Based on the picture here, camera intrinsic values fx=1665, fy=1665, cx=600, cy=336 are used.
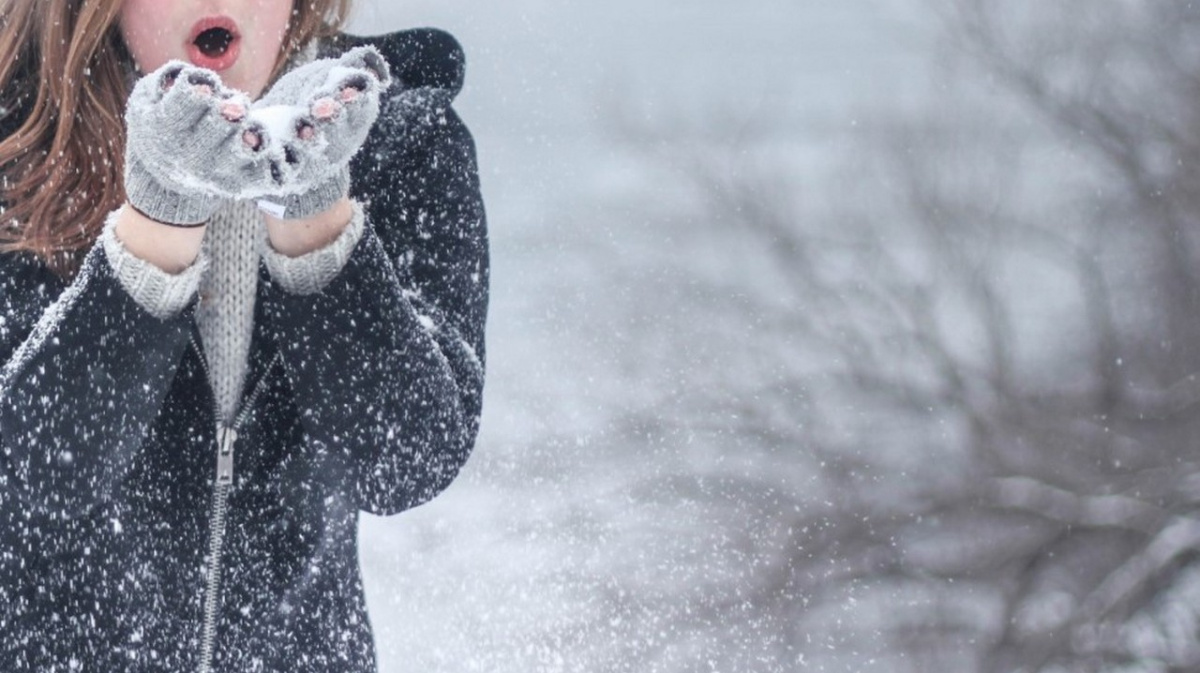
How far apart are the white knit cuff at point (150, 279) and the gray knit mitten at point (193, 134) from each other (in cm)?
7

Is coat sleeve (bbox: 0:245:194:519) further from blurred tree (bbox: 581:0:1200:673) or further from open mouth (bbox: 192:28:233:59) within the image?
blurred tree (bbox: 581:0:1200:673)

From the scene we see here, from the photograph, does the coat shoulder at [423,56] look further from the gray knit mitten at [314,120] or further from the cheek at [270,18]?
the gray knit mitten at [314,120]

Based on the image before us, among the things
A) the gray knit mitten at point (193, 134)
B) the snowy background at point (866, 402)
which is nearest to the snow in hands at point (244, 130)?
the gray knit mitten at point (193, 134)

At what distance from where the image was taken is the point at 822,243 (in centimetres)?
1389

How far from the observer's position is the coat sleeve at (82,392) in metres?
1.08

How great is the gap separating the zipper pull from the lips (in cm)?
26

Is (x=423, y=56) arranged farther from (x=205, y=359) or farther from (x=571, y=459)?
(x=571, y=459)

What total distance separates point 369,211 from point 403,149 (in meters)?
0.05

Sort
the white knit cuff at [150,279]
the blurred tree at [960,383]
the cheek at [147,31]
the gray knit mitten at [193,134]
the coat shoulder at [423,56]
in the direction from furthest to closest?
1. the blurred tree at [960,383]
2. the coat shoulder at [423,56]
3. the cheek at [147,31]
4. the white knit cuff at [150,279]
5. the gray knit mitten at [193,134]

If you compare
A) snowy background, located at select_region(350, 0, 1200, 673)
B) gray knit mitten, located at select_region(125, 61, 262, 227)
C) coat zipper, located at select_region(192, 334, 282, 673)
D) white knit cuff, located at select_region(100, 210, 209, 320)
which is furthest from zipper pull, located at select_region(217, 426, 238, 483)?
snowy background, located at select_region(350, 0, 1200, 673)

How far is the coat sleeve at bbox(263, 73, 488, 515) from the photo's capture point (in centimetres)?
115

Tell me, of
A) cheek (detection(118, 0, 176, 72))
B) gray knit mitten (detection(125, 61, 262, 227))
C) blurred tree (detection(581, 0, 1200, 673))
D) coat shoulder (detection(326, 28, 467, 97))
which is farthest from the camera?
blurred tree (detection(581, 0, 1200, 673))

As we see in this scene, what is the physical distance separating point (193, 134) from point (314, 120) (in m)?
0.07

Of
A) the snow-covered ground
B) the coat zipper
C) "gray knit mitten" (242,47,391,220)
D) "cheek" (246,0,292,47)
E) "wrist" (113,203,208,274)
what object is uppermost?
"gray knit mitten" (242,47,391,220)
